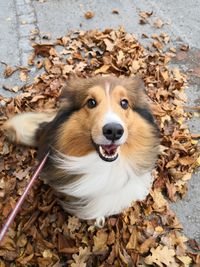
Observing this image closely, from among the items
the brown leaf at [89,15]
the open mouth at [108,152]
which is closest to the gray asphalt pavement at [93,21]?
the brown leaf at [89,15]

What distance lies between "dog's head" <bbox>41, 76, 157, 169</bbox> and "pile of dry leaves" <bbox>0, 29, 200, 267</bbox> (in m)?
0.71

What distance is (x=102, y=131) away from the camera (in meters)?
1.96

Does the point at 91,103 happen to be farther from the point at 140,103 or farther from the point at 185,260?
the point at 185,260

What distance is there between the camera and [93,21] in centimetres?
439

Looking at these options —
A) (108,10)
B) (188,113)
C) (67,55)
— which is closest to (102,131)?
(188,113)

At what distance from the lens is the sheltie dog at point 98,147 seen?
7.07 ft

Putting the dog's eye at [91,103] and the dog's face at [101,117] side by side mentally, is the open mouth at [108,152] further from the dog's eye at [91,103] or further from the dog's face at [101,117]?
the dog's eye at [91,103]

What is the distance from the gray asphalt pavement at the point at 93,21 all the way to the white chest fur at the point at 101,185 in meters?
1.60

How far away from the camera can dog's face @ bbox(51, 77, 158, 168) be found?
2.09m

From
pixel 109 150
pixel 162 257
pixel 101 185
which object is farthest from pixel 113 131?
pixel 162 257

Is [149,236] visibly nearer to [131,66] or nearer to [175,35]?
[131,66]

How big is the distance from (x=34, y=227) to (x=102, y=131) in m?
1.11

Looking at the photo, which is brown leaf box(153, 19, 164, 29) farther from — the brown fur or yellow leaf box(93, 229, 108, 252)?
A: yellow leaf box(93, 229, 108, 252)

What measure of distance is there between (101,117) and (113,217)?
99 centimetres
